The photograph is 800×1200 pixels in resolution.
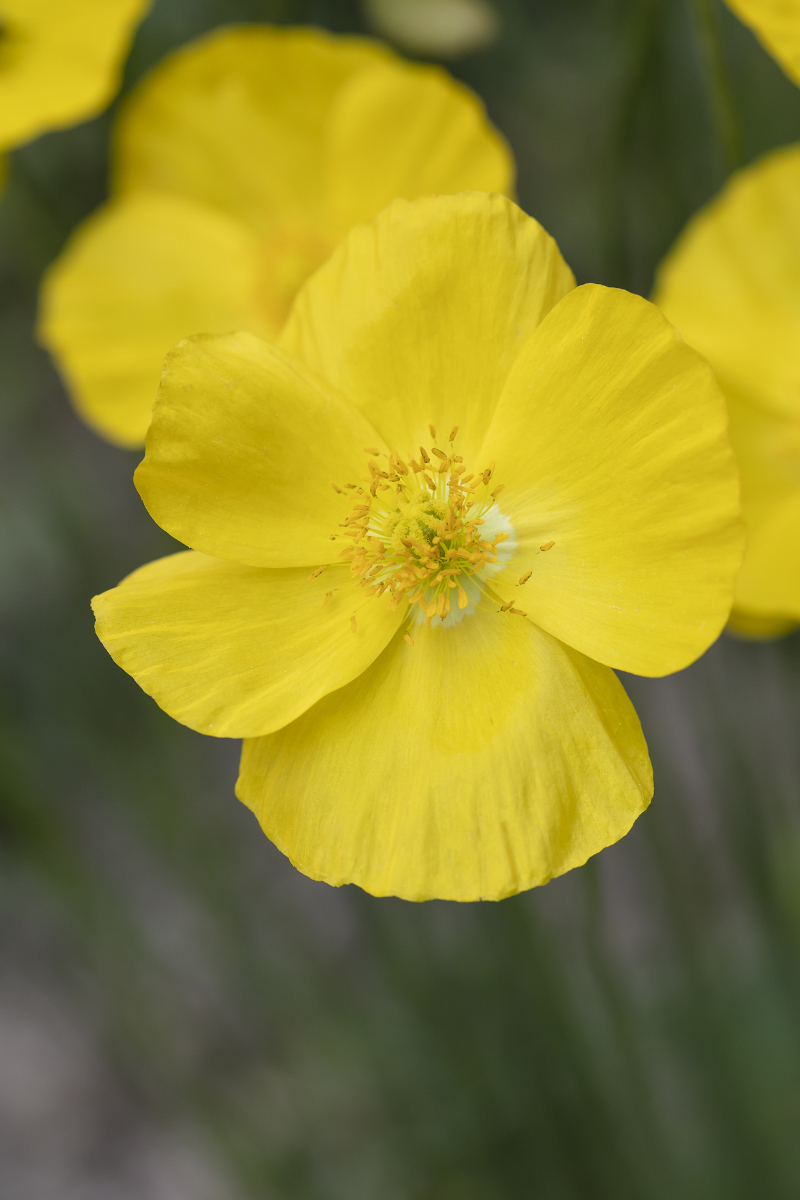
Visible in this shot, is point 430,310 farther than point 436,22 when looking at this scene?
No

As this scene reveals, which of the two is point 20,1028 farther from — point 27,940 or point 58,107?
point 58,107

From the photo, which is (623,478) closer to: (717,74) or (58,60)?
(717,74)

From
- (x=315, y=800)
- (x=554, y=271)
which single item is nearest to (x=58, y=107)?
(x=554, y=271)

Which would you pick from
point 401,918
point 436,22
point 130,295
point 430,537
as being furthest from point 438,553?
point 401,918

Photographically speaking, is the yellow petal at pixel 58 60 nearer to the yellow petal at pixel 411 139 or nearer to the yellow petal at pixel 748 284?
the yellow petal at pixel 411 139

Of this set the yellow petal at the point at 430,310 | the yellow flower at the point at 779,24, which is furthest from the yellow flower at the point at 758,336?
the yellow petal at the point at 430,310

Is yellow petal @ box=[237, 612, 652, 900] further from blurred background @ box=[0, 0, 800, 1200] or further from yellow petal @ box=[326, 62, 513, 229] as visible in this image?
yellow petal @ box=[326, 62, 513, 229]

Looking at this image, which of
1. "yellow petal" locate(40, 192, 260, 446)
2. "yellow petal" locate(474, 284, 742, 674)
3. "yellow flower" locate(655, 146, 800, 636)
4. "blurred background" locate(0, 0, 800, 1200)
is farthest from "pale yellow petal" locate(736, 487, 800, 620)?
"yellow petal" locate(40, 192, 260, 446)
